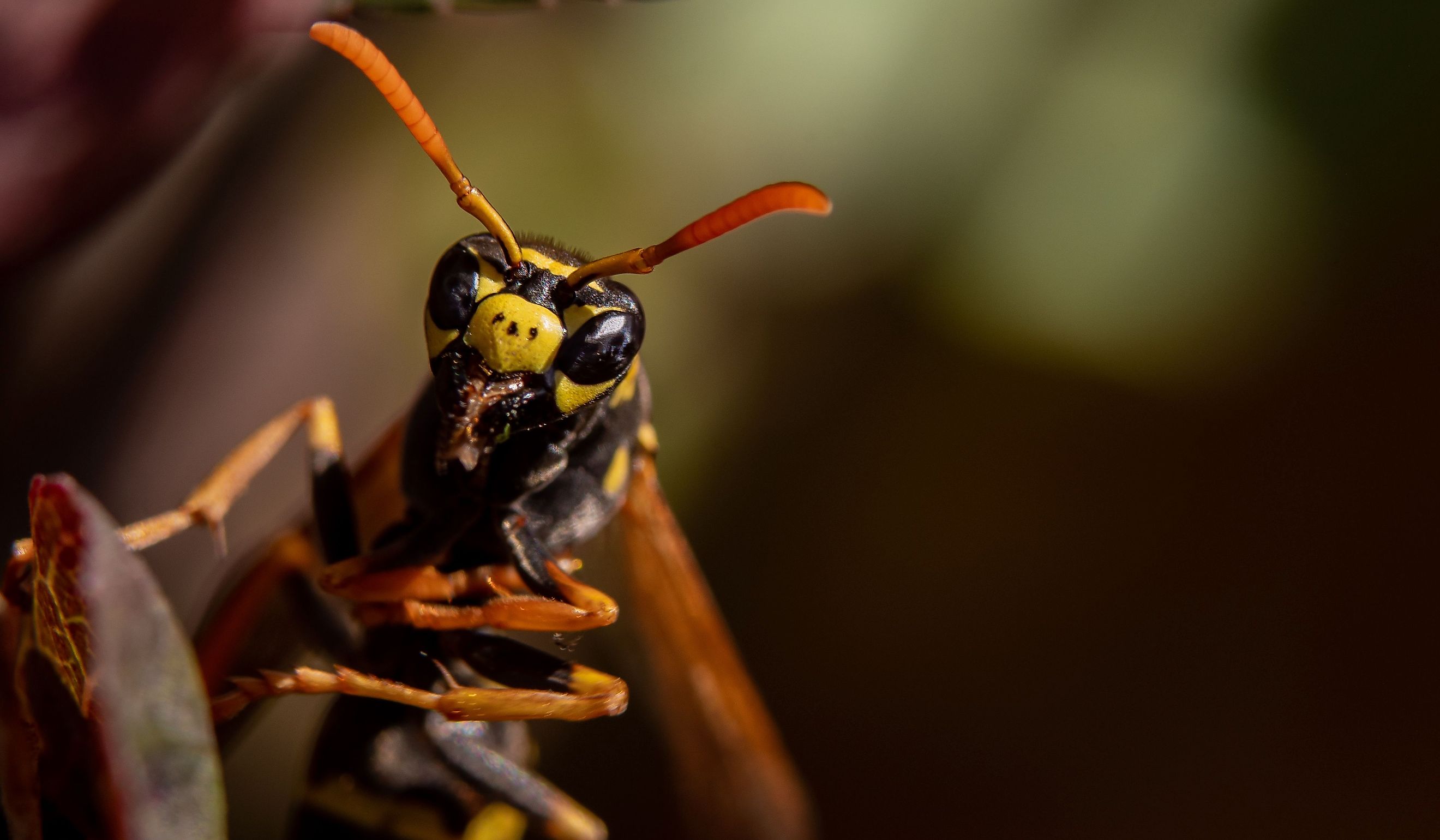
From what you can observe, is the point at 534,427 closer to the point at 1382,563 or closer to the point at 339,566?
the point at 339,566

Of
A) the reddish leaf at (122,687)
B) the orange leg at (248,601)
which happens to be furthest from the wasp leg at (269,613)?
the reddish leaf at (122,687)

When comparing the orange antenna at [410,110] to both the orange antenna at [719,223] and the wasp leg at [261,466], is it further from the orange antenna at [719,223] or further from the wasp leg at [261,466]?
the wasp leg at [261,466]

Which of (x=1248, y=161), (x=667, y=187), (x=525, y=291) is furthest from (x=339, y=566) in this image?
(x=1248, y=161)

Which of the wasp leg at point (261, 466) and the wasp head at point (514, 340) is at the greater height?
the wasp head at point (514, 340)

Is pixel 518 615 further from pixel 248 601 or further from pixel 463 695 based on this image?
pixel 248 601

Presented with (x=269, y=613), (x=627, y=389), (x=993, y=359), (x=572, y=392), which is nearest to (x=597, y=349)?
(x=572, y=392)

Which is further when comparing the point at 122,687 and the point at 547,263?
the point at 547,263
